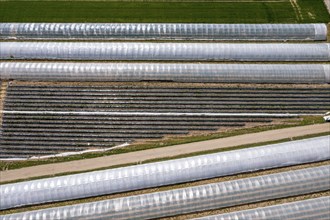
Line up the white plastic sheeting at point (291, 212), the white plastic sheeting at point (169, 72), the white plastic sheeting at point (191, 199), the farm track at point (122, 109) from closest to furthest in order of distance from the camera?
the white plastic sheeting at point (291, 212)
the white plastic sheeting at point (191, 199)
the farm track at point (122, 109)
the white plastic sheeting at point (169, 72)

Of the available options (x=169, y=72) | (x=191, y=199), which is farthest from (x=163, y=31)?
(x=191, y=199)

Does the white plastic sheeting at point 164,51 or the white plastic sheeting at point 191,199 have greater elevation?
the white plastic sheeting at point 164,51

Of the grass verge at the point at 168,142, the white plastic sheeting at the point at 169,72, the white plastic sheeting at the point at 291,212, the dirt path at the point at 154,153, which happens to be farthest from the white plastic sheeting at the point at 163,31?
the white plastic sheeting at the point at 291,212

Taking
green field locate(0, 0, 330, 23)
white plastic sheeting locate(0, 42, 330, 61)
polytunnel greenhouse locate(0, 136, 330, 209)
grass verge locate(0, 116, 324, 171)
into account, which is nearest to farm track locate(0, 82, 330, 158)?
grass verge locate(0, 116, 324, 171)

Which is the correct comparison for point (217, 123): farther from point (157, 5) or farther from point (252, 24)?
point (157, 5)

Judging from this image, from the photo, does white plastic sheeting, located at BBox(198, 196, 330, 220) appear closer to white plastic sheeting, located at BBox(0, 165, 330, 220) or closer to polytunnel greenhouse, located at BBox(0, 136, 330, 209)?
white plastic sheeting, located at BBox(0, 165, 330, 220)

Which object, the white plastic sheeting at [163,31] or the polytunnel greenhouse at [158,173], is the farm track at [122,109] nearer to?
the polytunnel greenhouse at [158,173]

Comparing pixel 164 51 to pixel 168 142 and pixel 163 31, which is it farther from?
pixel 168 142
